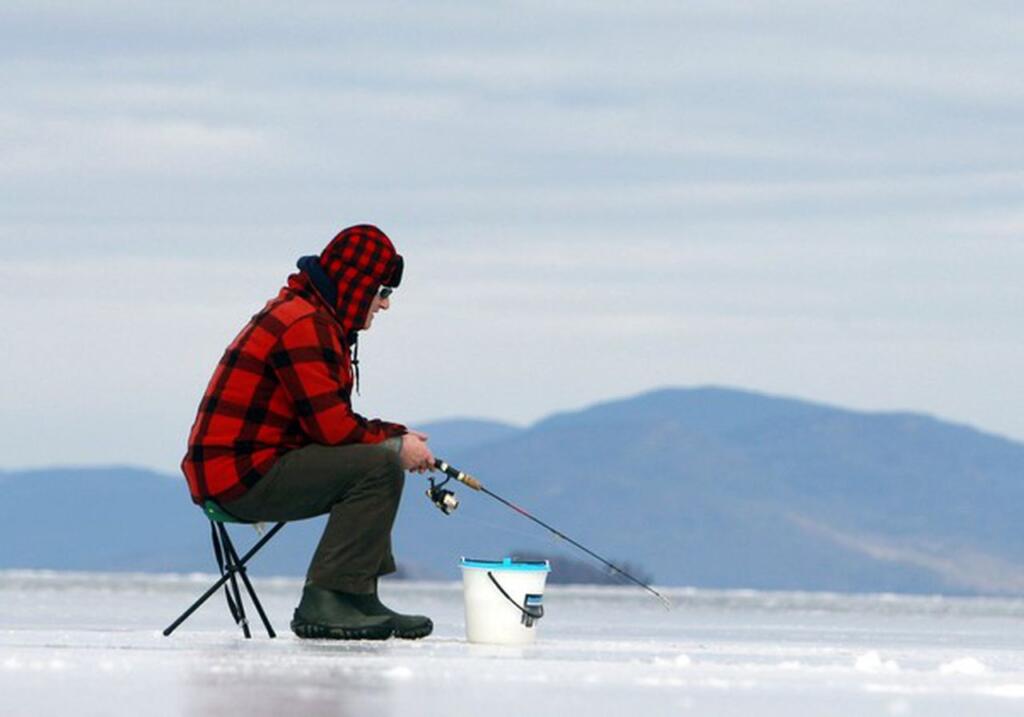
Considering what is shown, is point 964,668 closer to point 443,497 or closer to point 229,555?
point 443,497

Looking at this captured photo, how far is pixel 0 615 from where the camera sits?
50.4ft

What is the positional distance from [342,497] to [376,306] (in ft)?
2.73

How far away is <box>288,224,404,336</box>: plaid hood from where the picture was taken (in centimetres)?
1066

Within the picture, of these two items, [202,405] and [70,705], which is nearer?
[70,705]

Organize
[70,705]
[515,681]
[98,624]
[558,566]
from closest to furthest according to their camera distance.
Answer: [70,705]
[515,681]
[98,624]
[558,566]

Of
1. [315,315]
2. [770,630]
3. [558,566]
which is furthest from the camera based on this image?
[558,566]

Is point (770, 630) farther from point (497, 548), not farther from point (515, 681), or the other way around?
point (497, 548)

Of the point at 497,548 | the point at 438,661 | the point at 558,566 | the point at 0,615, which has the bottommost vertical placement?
the point at 497,548

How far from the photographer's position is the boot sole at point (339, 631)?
34.5 feet

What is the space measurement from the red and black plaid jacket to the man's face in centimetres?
6

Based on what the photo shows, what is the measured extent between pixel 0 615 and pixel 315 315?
18.4 feet

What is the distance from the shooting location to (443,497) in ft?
35.6

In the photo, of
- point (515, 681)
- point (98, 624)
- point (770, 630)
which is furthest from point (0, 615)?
point (515, 681)

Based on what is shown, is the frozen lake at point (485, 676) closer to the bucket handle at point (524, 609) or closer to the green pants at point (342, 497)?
the bucket handle at point (524, 609)
